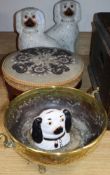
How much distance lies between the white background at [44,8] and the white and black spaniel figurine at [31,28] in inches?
4.0

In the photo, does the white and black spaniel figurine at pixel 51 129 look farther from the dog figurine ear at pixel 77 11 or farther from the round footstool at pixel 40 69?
the dog figurine ear at pixel 77 11

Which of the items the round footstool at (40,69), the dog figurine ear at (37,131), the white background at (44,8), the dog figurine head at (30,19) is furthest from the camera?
the white background at (44,8)

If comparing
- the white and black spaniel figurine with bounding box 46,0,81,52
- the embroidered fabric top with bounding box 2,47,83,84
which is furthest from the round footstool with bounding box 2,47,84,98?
the white and black spaniel figurine with bounding box 46,0,81,52

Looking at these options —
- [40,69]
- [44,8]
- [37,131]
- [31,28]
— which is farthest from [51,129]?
[44,8]

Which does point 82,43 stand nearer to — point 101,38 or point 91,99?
point 101,38

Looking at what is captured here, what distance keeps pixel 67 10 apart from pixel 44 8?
0.35 feet

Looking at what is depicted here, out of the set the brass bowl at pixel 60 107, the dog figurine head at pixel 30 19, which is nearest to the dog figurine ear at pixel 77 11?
the dog figurine head at pixel 30 19

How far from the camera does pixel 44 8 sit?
2.62 ft

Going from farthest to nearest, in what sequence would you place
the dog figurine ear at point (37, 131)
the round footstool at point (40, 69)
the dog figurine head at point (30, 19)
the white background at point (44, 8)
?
the white background at point (44, 8) < the dog figurine head at point (30, 19) < the round footstool at point (40, 69) < the dog figurine ear at point (37, 131)

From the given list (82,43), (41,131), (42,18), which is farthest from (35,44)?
(41,131)

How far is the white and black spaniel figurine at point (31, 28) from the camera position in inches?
26.6

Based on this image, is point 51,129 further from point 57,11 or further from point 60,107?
point 57,11

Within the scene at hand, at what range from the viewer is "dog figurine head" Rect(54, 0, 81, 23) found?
2.35ft

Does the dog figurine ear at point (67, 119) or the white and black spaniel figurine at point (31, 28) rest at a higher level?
the white and black spaniel figurine at point (31, 28)
